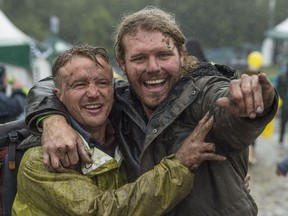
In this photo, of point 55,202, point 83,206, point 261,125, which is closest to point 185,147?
point 261,125

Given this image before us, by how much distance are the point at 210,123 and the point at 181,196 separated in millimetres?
369

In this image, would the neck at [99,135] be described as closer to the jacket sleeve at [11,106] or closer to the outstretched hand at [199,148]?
the outstretched hand at [199,148]

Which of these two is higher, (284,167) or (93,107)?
(93,107)

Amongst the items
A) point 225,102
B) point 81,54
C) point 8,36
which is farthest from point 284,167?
point 8,36

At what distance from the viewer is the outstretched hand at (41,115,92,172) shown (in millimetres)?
2205

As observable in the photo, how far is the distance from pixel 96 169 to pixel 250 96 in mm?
963

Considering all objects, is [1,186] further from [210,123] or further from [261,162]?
[261,162]

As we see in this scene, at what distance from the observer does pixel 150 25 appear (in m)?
2.39

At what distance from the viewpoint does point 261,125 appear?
1.86m

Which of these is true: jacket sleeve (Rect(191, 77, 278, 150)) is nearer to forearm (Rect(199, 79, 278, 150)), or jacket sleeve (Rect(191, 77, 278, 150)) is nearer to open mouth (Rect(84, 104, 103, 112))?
forearm (Rect(199, 79, 278, 150))

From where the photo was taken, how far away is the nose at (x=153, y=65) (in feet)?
7.73

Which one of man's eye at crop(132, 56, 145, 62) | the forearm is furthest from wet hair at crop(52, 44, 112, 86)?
the forearm

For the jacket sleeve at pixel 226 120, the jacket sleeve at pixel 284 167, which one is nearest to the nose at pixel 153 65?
the jacket sleeve at pixel 226 120

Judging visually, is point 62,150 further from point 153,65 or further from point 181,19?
point 181,19
